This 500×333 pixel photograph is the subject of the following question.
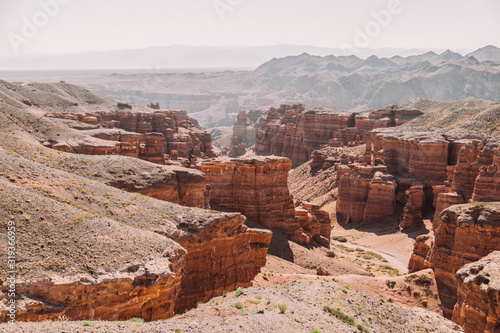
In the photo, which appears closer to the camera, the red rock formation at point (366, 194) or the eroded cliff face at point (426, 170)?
the eroded cliff face at point (426, 170)

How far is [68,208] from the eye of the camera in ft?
47.8

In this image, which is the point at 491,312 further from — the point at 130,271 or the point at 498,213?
the point at 130,271

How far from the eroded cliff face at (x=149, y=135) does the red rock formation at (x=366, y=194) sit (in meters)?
21.6

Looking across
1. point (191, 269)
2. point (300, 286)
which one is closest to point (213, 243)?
point (191, 269)

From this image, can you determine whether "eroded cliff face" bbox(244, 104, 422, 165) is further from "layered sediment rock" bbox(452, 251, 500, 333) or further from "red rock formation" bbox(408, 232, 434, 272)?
"layered sediment rock" bbox(452, 251, 500, 333)

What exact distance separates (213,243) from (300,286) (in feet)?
13.7

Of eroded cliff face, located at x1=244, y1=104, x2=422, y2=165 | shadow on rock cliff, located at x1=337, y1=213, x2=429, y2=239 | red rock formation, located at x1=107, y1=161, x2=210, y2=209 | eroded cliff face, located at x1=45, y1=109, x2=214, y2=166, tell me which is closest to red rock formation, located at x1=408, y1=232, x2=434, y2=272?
red rock formation, located at x1=107, y1=161, x2=210, y2=209

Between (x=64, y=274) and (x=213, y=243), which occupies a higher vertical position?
(x=64, y=274)

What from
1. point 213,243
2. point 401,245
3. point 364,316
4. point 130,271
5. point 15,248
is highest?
point 15,248

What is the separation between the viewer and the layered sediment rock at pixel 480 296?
16281mm
